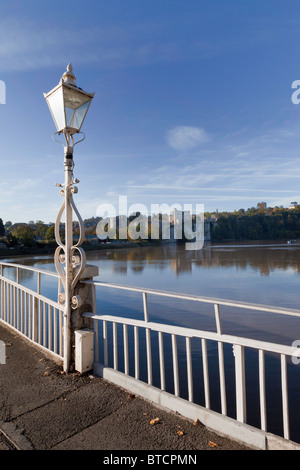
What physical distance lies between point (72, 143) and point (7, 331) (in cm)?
313

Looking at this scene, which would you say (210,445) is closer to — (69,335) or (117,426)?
(117,426)

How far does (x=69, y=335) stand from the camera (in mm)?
3316

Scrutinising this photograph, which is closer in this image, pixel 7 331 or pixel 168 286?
pixel 7 331

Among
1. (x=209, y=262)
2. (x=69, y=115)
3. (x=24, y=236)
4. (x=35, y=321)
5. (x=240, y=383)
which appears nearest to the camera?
(x=240, y=383)

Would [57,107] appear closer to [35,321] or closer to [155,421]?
[35,321]

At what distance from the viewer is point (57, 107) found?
11.2 feet

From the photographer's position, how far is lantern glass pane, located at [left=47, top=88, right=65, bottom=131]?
3329 millimetres

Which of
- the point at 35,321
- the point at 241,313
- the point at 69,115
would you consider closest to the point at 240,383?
the point at 35,321

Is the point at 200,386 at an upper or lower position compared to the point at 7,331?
lower

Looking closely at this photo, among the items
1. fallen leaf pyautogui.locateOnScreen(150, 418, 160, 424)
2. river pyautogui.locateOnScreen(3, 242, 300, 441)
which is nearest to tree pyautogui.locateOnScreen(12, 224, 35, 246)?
river pyautogui.locateOnScreen(3, 242, 300, 441)

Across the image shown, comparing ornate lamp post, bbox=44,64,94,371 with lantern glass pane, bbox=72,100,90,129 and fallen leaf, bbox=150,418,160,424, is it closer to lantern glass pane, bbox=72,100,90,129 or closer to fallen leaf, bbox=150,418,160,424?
lantern glass pane, bbox=72,100,90,129

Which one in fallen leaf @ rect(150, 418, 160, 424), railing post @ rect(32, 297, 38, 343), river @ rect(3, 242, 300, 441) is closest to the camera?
fallen leaf @ rect(150, 418, 160, 424)

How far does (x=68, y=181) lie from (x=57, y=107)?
857mm
